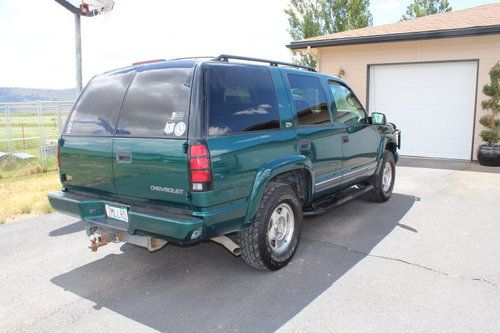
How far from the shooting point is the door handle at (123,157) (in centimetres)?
357

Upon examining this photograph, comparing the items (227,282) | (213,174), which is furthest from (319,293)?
(213,174)

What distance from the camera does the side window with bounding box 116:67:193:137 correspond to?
3.38m

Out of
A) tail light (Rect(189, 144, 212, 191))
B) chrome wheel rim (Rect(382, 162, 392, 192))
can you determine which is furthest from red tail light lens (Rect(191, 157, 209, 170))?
chrome wheel rim (Rect(382, 162, 392, 192))

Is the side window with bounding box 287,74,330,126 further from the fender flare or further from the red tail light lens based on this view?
the red tail light lens

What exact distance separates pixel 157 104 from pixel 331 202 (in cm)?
264

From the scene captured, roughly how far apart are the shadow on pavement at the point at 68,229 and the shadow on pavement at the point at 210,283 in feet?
3.47

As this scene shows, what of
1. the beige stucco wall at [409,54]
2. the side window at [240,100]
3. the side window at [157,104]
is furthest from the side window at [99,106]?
the beige stucco wall at [409,54]

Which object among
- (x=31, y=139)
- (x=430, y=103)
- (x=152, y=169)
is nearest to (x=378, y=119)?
(x=152, y=169)

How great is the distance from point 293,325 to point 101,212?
77.4 inches

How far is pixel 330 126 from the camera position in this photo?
4.97 meters

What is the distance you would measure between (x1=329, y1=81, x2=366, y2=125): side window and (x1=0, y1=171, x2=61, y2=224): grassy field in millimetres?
4503

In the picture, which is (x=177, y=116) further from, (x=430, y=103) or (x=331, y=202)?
(x=430, y=103)

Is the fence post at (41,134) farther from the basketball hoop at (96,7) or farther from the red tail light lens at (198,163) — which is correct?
the red tail light lens at (198,163)

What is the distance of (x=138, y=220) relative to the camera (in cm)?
342
